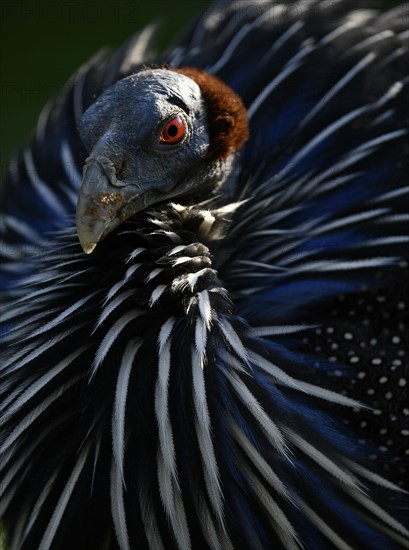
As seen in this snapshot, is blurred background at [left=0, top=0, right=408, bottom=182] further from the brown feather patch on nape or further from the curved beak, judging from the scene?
the curved beak

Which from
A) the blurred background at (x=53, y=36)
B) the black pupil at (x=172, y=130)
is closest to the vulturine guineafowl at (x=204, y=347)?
the black pupil at (x=172, y=130)

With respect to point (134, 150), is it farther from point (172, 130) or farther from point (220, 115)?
point (220, 115)

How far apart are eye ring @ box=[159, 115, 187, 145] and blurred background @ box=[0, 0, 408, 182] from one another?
2550mm

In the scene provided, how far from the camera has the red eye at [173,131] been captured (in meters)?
1.73

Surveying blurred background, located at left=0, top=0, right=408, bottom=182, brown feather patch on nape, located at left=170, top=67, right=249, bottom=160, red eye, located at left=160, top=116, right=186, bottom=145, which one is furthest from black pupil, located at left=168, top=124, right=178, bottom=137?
blurred background, located at left=0, top=0, right=408, bottom=182

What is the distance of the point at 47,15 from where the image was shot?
15.0 feet

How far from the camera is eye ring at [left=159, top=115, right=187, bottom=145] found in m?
1.73

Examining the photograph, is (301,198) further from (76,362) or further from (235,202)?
(76,362)

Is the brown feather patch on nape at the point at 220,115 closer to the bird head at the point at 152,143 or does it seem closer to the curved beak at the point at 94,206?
the bird head at the point at 152,143

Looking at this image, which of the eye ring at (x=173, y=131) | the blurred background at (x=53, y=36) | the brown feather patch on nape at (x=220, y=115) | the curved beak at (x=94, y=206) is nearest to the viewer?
the curved beak at (x=94, y=206)

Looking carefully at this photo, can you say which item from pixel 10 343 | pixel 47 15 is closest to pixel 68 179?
pixel 10 343

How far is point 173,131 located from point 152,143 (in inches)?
1.9

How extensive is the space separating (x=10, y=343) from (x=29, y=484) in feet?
0.85

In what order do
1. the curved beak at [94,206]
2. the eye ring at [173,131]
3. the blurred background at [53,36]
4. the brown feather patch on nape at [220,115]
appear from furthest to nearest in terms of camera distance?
the blurred background at [53,36]
the brown feather patch on nape at [220,115]
the eye ring at [173,131]
the curved beak at [94,206]
